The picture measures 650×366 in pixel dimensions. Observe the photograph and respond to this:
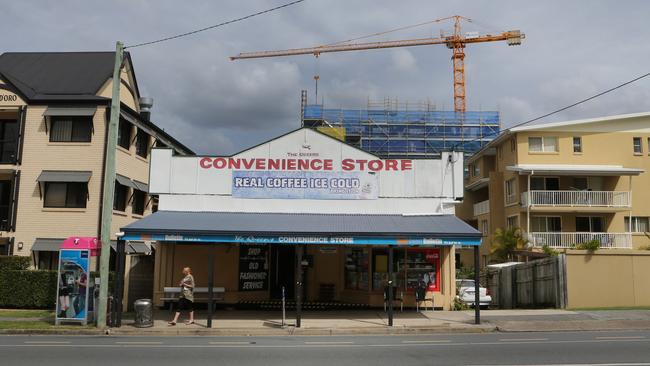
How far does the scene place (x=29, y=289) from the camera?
71.6 ft

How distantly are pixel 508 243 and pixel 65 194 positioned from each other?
2364 cm

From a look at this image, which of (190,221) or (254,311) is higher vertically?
(190,221)

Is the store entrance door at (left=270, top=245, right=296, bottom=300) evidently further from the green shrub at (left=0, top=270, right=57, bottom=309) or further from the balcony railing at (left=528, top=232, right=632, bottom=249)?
the balcony railing at (left=528, top=232, right=632, bottom=249)

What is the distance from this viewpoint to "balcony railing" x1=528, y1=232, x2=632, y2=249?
34.4 metres

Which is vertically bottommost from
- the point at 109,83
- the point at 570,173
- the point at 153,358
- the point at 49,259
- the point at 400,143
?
the point at 153,358

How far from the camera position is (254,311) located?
20672mm

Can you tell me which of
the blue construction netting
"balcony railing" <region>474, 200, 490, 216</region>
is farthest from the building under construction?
"balcony railing" <region>474, 200, 490, 216</region>

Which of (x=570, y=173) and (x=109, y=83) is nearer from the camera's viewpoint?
(x=109, y=83)

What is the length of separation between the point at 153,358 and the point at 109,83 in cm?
1998

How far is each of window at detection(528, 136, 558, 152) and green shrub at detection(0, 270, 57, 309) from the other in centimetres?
2776

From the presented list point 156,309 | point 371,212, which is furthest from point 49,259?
point 371,212

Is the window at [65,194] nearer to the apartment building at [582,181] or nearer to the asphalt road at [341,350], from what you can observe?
the asphalt road at [341,350]

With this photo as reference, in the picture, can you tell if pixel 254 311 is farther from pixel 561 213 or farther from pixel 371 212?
pixel 561 213

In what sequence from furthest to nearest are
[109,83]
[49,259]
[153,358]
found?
1. [109,83]
2. [49,259]
3. [153,358]
